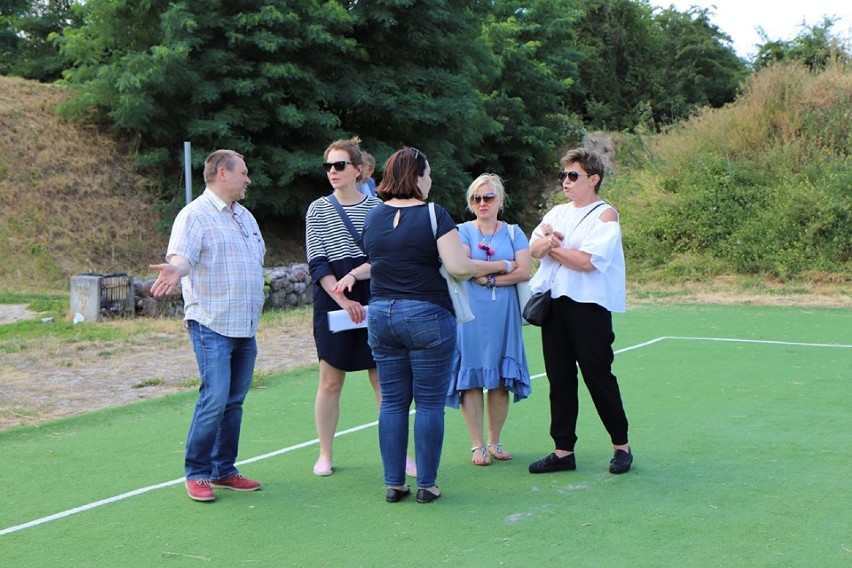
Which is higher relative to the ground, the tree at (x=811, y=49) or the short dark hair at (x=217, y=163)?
the tree at (x=811, y=49)

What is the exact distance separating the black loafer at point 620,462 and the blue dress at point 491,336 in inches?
24.8

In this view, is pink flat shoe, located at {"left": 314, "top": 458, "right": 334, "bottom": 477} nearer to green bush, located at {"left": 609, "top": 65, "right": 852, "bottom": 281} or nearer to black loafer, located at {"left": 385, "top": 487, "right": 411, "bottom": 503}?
black loafer, located at {"left": 385, "top": 487, "right": 411, "bottom": 503}

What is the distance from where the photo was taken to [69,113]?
23422 mm

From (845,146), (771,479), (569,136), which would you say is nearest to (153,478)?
(771,479)

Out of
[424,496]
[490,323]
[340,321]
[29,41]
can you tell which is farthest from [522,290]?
[29,41]

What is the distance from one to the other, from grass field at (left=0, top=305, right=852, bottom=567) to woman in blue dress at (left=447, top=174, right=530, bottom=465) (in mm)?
454

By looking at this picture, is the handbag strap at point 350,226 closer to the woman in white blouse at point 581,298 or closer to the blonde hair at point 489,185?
the blonde hair at point 489,185

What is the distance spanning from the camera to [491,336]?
5.79 metres

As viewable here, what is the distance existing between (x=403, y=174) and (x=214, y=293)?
1195 millimetres

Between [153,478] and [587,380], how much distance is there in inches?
101

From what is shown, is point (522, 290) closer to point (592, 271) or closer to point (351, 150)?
point (592, 271)

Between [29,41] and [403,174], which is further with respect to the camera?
[29,41]

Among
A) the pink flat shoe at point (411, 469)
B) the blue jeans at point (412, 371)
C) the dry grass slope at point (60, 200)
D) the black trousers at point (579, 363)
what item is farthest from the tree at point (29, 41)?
the blue jeans at point (412, 371)

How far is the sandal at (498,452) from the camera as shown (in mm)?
6012
